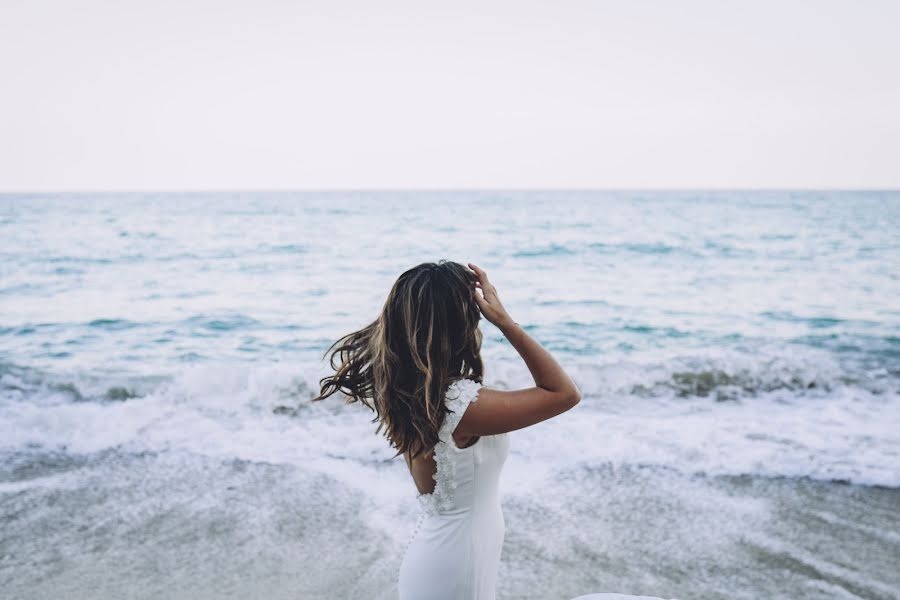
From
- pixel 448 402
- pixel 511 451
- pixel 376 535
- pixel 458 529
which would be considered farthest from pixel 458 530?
pixel 511 451

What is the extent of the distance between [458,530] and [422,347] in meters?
0.66

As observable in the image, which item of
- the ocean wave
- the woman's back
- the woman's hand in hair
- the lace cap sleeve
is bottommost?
the ocean wave

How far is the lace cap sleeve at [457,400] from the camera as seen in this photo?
168 cm

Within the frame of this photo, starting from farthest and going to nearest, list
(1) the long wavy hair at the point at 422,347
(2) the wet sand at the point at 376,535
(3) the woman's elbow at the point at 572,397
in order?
(2) the wet sand at the point at 376,535 → (3) the woman's elbow at the point at 572,397 → (1) the long wavy hair at the point at 422,347

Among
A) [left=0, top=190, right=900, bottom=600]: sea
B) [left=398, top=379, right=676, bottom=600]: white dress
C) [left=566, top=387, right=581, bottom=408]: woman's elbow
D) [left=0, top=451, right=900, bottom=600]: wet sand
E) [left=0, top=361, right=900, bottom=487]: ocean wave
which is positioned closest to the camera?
[left=566, top=387, right=581, bottom=408]: woman's elbow

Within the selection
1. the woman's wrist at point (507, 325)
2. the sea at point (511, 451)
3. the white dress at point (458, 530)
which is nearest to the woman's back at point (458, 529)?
the white dress at point (458, 530)


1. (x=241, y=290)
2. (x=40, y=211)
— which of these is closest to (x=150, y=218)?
(x=40, y=211)

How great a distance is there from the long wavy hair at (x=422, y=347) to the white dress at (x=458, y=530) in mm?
141

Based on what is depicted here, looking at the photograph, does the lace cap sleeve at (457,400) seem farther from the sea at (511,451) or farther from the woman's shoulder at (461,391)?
the sea at (511,451)

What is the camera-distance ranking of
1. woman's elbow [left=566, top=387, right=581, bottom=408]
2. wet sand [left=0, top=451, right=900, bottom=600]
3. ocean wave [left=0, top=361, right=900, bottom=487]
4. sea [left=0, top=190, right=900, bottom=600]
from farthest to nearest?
ocean wave [left=0, top=361, right=900, bottom=487], sea [left=0, top=190, right=900, bottom=600], wet sand [left=0, top=451, right=900, bottom=600], woman's elbow [left=566, top=387, right=581, bottom=408]

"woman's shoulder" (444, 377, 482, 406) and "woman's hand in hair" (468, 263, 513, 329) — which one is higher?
"woman's hand in hair" (468, 263, 513, 329)

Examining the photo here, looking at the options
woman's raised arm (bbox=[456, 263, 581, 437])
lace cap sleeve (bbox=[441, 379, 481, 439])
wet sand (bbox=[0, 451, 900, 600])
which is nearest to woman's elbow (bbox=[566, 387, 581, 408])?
woman's raised arm (bbox=[456, 263, 581, 437])

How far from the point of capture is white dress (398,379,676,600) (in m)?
1.82

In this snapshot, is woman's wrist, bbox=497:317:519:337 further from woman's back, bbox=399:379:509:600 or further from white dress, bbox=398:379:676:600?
woman's back, bbox=399:379:509:600
